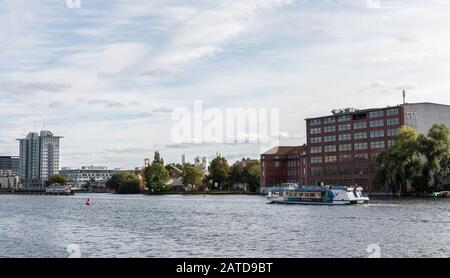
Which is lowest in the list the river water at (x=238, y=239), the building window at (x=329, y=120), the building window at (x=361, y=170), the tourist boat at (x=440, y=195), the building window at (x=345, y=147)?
the river water at (x=238, y=239)

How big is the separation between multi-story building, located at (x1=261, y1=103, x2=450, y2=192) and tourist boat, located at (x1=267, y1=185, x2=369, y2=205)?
4445 centimetres

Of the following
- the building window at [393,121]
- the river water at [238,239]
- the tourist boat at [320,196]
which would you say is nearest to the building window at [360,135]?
the building window at [393,121]

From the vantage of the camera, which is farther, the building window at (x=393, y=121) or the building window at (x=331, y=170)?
the building window at (x=331, y=170)

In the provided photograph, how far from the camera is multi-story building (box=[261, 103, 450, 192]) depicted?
170250mm

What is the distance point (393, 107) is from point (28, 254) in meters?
147

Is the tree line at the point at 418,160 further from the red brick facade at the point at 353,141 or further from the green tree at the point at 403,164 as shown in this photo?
the red brick facade at the point at 353,141

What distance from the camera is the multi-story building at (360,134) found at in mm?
170250

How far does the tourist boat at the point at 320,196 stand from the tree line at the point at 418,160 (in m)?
13.1

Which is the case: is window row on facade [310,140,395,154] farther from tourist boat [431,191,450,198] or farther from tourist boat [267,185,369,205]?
tourist boat [267,185,369,205]

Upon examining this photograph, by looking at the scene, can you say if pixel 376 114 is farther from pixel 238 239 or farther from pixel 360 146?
pixel 238 239

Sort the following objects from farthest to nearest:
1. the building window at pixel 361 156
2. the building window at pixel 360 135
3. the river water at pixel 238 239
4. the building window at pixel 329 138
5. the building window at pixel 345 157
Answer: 1. the building window at pixel 329 138
2. the building window at pixel 345 157
3. the building window at pixel 360 135
4. the building window at pixel 361 156
5. the river water at pixel 238 239

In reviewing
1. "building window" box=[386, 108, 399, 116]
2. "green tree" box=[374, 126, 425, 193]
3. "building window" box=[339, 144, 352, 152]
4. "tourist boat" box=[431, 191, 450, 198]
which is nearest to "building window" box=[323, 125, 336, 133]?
"building window" box=[339, 144, 352, 152]

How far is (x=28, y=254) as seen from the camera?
43094 millimetres
